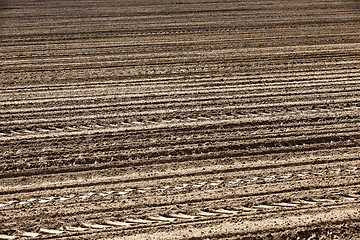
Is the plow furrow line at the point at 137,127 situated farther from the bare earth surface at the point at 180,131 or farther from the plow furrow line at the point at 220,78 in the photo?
the plow furrow line at the point at 220,78

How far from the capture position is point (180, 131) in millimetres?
3656

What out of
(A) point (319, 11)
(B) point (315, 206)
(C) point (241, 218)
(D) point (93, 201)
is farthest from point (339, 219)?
(A) point (319, 11)

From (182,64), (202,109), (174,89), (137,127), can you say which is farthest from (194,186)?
(182,64)

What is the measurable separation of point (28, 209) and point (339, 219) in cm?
202

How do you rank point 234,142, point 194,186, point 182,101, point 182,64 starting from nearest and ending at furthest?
point 194,186
point 234,142
point 182,101
point 182,64

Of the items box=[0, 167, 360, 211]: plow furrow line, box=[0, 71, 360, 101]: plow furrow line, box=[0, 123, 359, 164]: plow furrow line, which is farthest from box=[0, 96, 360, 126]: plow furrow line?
box=[0, 167, 360, 211]: plow furrow line

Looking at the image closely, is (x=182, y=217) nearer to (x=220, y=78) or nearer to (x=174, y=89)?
(x=174, y=89)

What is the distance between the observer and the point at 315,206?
2.78m

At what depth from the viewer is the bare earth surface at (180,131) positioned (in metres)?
2.71

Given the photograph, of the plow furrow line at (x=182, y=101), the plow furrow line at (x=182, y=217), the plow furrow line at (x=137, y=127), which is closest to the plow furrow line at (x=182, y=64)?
the plow furrow line at (x=182, y=101)

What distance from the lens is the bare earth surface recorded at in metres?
2.71

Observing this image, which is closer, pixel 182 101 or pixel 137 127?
pixel 137 127

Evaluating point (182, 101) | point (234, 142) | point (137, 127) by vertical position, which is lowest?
point (234, 142)

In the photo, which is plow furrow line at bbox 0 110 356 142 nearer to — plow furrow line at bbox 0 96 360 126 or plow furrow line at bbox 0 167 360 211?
plow furrow line at bbox 0 96 360 126
